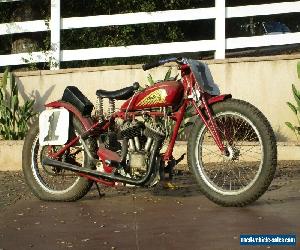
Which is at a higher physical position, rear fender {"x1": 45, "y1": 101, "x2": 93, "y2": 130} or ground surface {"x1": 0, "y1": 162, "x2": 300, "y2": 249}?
Answer: rear fender {"x1": 45, "y1": 101, "x2": 93, "y2": 130}

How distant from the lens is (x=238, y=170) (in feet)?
20.8

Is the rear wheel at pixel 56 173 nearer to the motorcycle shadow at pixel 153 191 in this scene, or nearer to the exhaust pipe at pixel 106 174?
the exhaust pipe at pixel 106 174

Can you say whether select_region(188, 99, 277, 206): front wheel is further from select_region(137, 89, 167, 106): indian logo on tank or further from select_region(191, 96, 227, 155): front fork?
select_region(137, 89, 167, 106): indian logo on tank

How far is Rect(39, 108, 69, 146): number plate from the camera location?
21.0ft

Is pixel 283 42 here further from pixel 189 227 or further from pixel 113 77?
pixel 189 227

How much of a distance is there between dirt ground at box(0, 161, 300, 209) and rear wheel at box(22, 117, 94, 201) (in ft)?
0.87

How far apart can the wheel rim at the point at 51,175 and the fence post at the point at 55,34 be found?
13.0ft

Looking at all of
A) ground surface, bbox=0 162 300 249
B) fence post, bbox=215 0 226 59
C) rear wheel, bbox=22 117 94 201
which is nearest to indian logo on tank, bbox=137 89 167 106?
rear wheel, bbox=22 117 94 201

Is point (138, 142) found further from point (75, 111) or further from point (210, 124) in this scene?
point (75, 111)

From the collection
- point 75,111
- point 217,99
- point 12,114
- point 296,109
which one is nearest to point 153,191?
point 75,111

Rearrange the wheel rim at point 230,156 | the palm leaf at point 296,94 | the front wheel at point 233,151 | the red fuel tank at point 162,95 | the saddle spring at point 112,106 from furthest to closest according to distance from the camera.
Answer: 1. the palm leaf at point 296,94
2. the saddle spring at point 112,106
3. the red fuel tank at point 162,95
4. the wheel rim at point 230,156
5. the front wheel at point 233,151

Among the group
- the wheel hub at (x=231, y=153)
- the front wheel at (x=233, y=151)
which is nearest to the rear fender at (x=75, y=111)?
the front wheel at (x=233, y=151)

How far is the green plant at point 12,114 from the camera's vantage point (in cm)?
959

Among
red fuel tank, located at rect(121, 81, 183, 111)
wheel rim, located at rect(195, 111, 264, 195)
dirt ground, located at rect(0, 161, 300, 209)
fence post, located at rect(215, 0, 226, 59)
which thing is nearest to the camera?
wheel rim, located at rect(195, 111, 264, 195)
